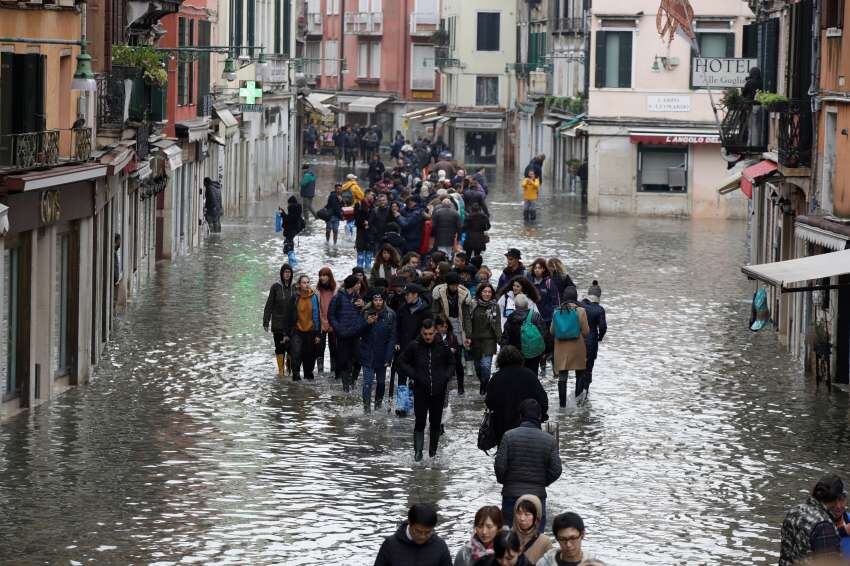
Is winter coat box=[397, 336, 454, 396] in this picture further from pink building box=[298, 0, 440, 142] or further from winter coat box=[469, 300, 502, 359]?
pink building box=[298, 0, 440, 142]

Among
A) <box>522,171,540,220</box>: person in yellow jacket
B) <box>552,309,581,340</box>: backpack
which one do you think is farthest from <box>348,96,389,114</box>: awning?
<box>552,309,581,340</box>: backpack

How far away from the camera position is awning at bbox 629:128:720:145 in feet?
183

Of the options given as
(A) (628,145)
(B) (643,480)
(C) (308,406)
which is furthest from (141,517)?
(A) (628,145)

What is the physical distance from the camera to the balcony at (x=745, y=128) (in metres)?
31.7

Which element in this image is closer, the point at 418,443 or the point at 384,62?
the point at 418,443

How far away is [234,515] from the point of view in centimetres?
1587

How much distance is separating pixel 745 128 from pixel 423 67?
7023 centimetres

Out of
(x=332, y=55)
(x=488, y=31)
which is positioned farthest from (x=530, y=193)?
(x=332, y=55)

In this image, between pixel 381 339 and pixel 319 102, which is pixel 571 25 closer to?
pixel 319 102

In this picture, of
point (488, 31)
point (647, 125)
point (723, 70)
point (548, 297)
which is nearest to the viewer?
point (548, 297)

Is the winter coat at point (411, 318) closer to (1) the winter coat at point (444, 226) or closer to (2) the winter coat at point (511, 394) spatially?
(2) the winter coat at point (511, 394)

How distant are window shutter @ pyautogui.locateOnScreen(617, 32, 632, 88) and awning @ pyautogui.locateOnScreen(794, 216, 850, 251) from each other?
103 ft

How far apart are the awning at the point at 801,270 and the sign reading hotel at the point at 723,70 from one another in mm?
14482

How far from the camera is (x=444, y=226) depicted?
35.3 metres
